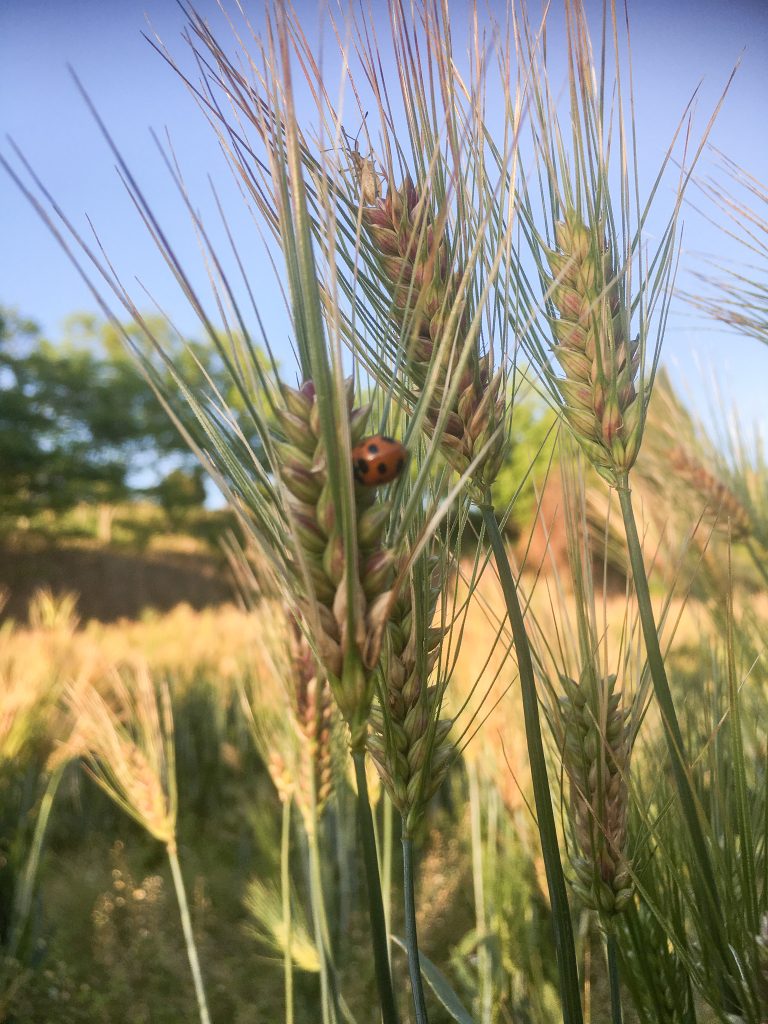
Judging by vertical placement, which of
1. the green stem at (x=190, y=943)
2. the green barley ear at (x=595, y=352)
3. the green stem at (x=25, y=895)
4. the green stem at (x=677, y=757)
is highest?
the green barley ear at (x=595, y=352)

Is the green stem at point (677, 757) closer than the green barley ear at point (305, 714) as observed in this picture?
Yes

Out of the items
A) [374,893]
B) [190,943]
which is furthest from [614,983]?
[190,943]

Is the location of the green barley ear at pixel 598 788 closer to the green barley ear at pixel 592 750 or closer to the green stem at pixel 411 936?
the green barley ear at pixel 592 750

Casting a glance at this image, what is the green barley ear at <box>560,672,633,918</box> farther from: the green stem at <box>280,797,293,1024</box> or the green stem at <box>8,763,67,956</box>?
the green stem at <box>8,763,67,956</box>

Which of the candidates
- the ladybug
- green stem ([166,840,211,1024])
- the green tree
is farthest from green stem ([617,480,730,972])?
the green tree

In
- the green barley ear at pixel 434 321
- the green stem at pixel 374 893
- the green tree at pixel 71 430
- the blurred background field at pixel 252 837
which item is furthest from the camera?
the green tree at pixel 71 430

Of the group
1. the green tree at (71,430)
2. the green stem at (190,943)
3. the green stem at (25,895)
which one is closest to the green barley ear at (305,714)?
the green stem at (190,943)

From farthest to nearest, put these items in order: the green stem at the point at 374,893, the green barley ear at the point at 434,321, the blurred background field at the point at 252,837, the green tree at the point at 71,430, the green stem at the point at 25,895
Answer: the green tree at the point at 71,430 < the green stem at the point at 25,895 < the blurred background field at the point at 252,837 < the green barley ear at the point at 434,321 < the green stem at the point at 374,893

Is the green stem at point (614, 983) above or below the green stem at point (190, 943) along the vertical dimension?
above
